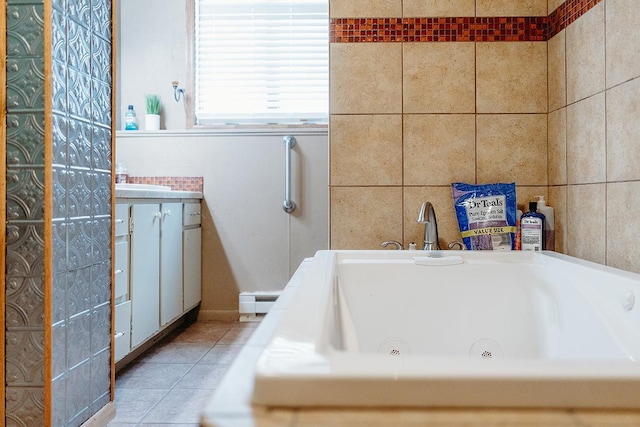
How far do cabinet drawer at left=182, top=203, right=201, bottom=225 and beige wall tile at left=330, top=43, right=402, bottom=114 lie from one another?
51.5 inches

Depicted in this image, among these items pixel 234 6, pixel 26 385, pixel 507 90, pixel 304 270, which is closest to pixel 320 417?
pixel 304 270

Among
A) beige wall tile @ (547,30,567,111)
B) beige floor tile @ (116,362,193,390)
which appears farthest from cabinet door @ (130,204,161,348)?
beige wall tile @ (547,30,567,111)

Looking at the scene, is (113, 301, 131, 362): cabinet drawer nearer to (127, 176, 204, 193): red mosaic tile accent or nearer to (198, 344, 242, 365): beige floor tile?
(198, 344, 242, 365): beige floor tile

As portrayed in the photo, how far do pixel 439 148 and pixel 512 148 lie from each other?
10.8 inches

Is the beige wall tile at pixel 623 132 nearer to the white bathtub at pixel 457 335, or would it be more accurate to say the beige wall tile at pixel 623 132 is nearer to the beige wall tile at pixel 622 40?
the beige wall tile at pixel 622 40

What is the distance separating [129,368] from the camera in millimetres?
2348

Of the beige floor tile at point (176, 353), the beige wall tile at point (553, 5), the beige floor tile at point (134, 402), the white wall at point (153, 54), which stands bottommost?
the beige floor tile at point (134, 402)

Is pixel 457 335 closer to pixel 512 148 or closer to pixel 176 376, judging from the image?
pixel 512 148

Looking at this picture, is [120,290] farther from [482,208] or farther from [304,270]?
[482,208]

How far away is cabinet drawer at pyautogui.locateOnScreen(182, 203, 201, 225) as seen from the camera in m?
2.95

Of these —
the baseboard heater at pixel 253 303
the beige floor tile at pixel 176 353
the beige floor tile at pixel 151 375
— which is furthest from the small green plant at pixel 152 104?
the beige floor tile at pixel 151 375

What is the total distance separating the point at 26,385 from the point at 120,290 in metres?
0.64

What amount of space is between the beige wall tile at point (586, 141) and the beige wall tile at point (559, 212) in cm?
8

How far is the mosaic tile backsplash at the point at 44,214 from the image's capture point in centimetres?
148
